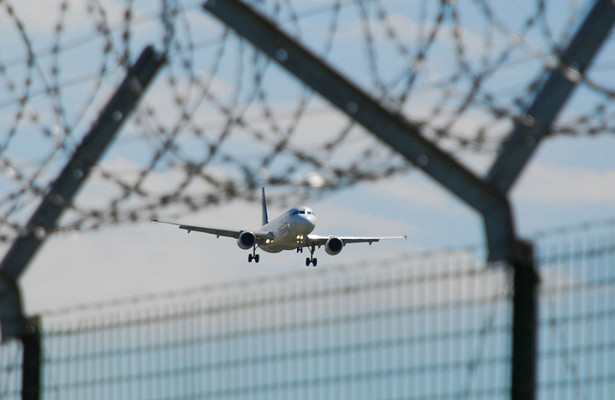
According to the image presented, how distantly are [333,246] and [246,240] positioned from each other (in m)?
3.72

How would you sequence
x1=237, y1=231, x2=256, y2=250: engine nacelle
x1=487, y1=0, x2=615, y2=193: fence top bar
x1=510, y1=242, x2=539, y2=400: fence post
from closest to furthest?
x1=510, y1=242, x2=539, y2=400: fence post
x1=487, y1=0, x2=615, y2=193: fence top bar
x1=237, y1=231, x2=256, y2=250: engine nacelle

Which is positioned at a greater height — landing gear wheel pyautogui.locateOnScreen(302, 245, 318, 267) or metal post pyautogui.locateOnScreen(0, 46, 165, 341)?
landing gear wheel pyautogui.locateOnScreen(302, 245, 318, 267)

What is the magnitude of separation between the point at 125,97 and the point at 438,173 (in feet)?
12.4

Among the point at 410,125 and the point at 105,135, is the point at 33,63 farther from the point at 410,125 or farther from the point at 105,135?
the point at 410,125

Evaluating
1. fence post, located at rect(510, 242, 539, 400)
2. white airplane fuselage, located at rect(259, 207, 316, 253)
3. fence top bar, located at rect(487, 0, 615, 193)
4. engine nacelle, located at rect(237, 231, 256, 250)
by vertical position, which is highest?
white airplane fuselage, located at rect(259, 207, 316, 253)

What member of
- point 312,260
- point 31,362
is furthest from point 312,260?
point 31,362

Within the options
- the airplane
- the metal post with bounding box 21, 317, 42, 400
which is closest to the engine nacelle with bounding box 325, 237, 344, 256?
the airplane

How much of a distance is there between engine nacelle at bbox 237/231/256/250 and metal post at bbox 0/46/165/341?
114 feet

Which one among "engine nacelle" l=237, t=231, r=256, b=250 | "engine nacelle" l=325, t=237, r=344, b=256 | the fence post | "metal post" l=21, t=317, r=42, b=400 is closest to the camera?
the fence post

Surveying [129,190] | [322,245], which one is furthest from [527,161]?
[322,245]

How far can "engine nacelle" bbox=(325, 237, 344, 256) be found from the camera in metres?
49.7

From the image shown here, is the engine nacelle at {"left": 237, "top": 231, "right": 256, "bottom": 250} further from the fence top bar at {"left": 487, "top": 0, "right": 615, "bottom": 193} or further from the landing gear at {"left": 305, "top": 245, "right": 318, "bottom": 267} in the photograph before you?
the fence top bar at {"left": 487, "top": 0, "right": 615, "bottom": 193}

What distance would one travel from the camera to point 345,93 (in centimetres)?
1061

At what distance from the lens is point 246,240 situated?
158ft
